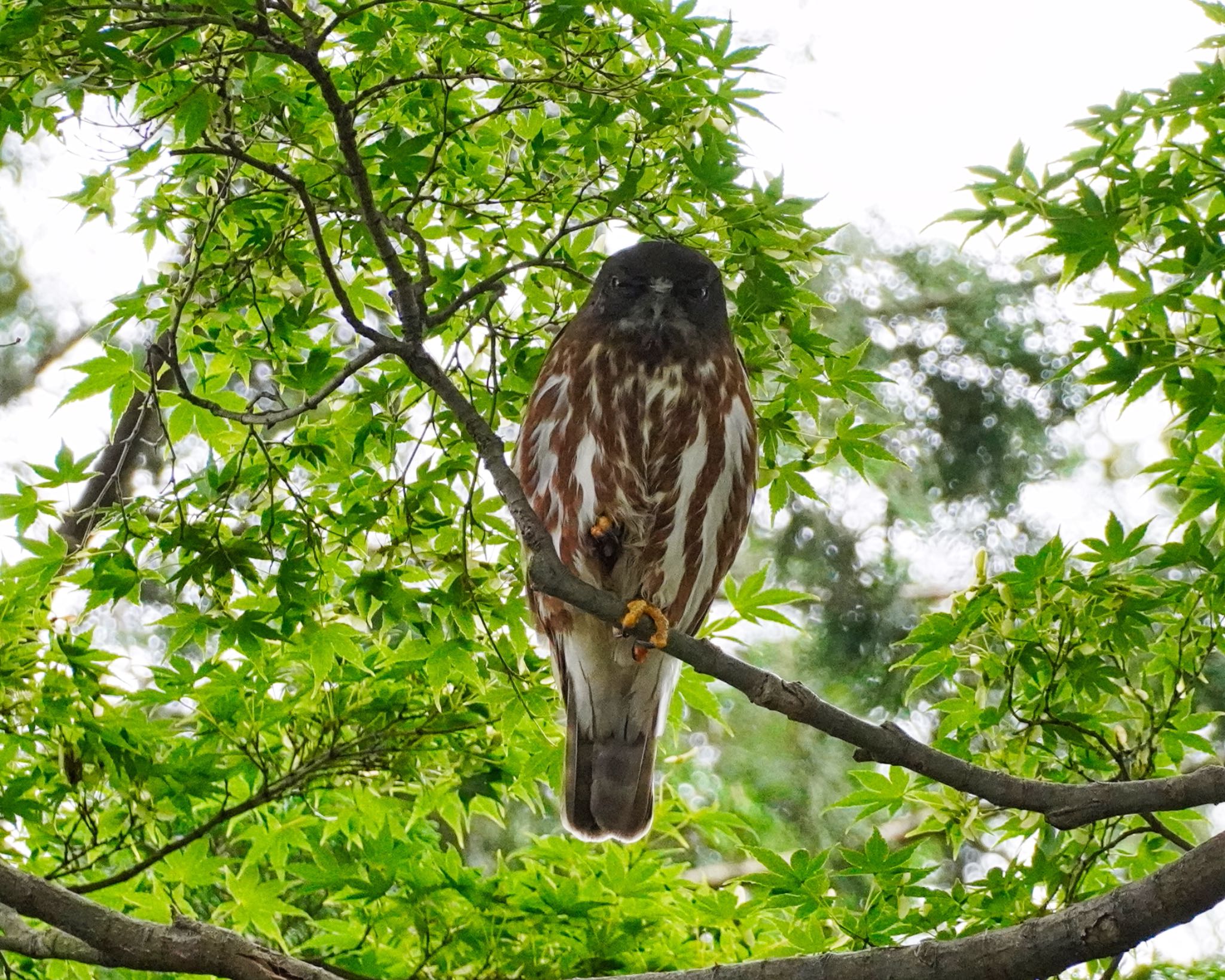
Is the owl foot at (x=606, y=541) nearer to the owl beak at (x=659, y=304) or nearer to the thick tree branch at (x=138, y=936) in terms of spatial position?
the owl beak at (x=659, y=304)

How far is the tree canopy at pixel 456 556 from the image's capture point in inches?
105

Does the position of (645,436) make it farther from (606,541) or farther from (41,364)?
(41,364)

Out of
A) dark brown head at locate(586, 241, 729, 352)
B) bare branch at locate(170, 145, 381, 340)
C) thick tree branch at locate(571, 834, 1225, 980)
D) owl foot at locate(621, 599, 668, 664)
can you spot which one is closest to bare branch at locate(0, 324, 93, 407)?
dark brown head at locate(586, 241, 729, 352)

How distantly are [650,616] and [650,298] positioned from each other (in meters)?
0.91

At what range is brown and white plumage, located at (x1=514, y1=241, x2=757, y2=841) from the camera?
11.3 feet

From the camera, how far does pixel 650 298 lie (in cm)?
350

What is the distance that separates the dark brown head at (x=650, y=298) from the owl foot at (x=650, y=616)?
78 centimetres

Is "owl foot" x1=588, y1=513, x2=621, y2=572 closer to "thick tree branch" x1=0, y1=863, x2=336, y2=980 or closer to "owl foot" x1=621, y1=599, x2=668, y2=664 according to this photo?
"owl foot" x1=621, y1=599, x2=668, y2=664

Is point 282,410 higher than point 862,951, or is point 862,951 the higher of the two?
point 282,410

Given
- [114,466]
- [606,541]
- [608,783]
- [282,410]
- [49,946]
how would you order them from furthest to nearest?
[114,466] < [608,783] < [606,541] < [49,946] < [282,410]

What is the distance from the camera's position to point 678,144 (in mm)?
2955

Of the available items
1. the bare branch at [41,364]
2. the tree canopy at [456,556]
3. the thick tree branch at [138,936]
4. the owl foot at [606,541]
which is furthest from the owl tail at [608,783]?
the bare branch at [41,364]

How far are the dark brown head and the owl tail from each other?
1.15 metres

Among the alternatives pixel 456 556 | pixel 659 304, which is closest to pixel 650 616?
pixel 456 556
